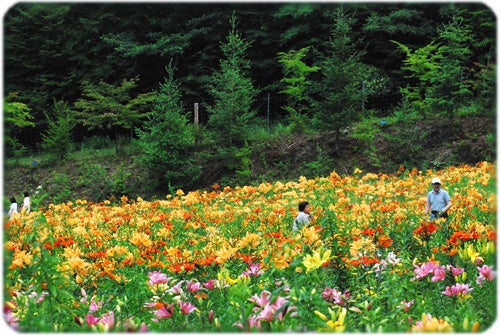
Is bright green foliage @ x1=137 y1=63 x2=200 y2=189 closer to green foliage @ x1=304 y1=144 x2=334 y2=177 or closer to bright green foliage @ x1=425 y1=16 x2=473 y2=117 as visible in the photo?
green foliage @ x1=304 y1=144 x2=334 y2=177

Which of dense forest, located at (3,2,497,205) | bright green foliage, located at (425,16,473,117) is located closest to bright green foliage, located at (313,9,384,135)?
dense forest, located at (3,2,497,205)

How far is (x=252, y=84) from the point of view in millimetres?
18891

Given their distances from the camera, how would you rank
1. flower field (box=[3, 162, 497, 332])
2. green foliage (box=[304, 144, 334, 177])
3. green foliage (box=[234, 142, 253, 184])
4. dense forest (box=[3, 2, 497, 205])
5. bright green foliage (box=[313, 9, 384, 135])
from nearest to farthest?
flower field (box=[3, 162, 497, 332])
green foliage (box=[304, 144, 334, 177])
bright green foliage (box=[313, 9, 384, 135])
dense forest (box=[3, 2, 497, 205])
green foliage (box=[234, 142, 253, 184])

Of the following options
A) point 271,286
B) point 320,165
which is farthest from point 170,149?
point 271,286

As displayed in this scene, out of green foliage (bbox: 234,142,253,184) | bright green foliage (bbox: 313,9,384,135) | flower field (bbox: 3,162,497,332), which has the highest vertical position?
bright green foliage (bbox: 313,9,384,135)

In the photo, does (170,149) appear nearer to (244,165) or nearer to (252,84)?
(244,165)

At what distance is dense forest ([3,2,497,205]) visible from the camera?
1426 cm

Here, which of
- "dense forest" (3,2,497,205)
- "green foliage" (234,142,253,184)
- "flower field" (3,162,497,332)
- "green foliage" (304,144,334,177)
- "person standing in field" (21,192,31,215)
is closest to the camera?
"flower field" (3,162,497,332)

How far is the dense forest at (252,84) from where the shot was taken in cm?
1426

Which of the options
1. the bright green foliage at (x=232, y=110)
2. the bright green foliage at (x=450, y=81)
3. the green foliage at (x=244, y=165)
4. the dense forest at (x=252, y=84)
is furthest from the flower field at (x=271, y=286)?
the bright green foliage at (x=450, y=81)

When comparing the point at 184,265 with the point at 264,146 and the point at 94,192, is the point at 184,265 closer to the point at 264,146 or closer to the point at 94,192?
the point at 264,146

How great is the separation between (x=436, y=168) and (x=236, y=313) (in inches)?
481

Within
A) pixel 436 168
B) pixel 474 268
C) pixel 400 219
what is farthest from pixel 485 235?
pixel 436 168

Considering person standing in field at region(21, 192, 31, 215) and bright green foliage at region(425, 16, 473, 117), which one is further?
bright green foliage at region(425, 16, 473, 117)
